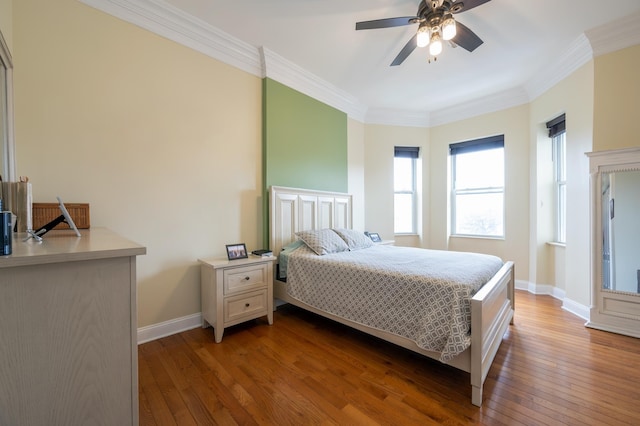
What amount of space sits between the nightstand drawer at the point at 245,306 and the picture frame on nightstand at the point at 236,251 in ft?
1.20

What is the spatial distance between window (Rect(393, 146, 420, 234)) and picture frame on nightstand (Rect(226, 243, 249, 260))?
123 inches

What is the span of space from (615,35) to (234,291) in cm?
442

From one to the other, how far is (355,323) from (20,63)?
3030 millimetres

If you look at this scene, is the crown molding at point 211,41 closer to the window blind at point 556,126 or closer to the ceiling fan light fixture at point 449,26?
the ceiling fan light fixture at point 449,26

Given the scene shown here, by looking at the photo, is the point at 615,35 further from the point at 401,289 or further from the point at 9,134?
the point at 9,134

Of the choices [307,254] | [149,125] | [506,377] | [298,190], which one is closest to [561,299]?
[506,377]

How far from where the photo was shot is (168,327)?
2299 millimetres

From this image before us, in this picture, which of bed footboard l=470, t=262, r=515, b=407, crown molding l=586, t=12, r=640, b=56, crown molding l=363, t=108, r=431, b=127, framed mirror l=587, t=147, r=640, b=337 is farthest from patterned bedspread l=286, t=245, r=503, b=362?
crown molding l=363, t=108, r=431, b=127

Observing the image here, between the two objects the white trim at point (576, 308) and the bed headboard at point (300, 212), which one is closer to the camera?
the white trim at point (576, 308)

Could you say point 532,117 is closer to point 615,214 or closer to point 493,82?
point 493,82

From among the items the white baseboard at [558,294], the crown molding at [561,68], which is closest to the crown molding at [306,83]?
the crown molding at [561,68]

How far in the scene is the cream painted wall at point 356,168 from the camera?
13.9 feet

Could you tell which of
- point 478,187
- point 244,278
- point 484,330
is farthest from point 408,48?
point 478,187

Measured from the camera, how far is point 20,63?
1700mm
